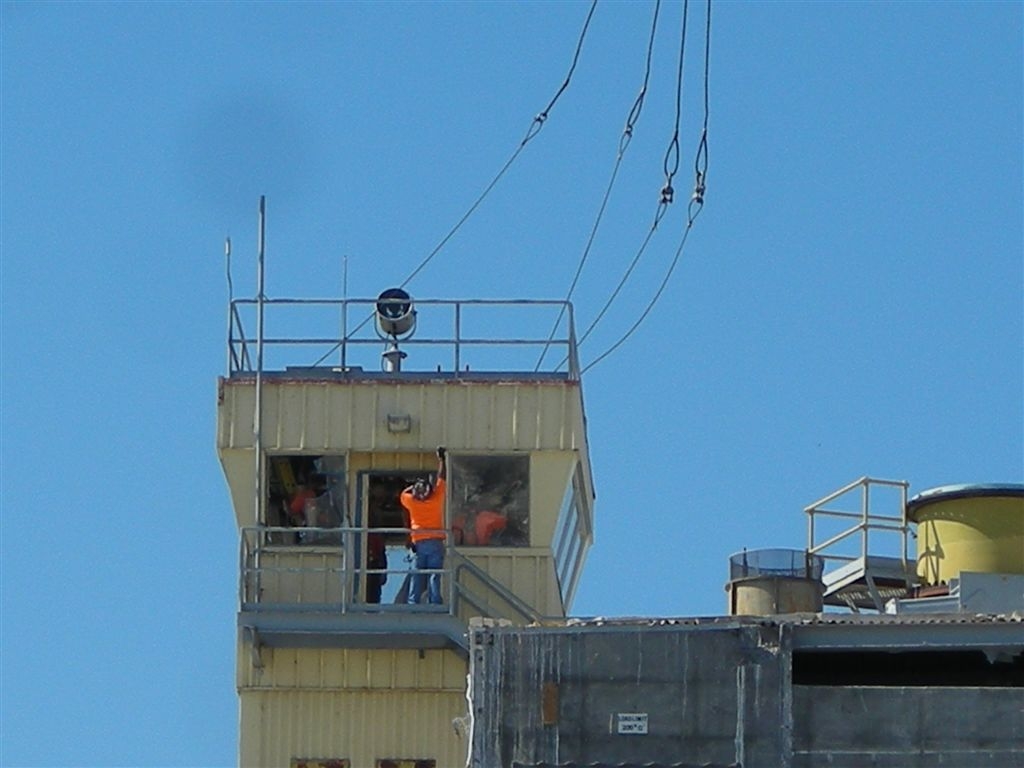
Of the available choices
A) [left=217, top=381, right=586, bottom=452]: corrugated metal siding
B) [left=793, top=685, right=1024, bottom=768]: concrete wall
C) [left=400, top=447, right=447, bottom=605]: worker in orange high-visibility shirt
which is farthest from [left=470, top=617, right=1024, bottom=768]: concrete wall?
[left=217, top=381, right=586, bottom=452]: corrugated metal siding

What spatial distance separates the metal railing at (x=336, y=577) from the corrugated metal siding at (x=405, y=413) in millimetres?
1371

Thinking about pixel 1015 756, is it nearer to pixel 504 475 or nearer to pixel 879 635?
pixel 879 635

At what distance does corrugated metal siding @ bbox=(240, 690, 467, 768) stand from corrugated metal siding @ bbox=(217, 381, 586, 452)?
11.6 ft

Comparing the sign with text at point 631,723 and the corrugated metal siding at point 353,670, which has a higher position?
the corrugated metal siding at point 353,670

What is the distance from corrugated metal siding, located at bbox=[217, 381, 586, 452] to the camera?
5019cm

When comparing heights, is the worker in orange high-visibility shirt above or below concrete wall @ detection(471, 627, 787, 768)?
above

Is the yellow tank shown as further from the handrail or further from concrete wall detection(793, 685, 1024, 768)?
concrete wall detection(793, 685, 1024, 768)

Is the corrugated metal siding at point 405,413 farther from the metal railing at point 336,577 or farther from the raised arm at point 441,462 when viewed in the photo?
the metal railing at point 336,577

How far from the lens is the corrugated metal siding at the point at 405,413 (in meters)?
50.2

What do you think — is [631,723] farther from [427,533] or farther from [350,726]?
[350,726]

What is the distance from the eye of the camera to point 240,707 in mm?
49375

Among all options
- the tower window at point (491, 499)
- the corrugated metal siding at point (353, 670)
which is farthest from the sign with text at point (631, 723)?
the tower window at point (491, 499)

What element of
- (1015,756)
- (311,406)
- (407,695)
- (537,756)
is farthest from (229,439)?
(1015,756)

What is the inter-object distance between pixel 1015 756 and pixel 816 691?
2.50 metres
